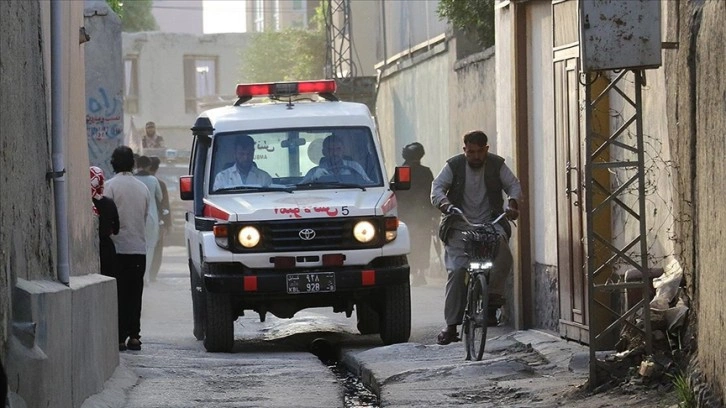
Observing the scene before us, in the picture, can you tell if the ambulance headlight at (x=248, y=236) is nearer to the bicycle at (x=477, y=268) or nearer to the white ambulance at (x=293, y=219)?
the white ambulance at (x=293, y=219)

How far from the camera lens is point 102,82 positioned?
1543 cm

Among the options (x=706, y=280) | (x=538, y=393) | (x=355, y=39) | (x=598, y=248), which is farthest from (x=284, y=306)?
(x=355, y=39)

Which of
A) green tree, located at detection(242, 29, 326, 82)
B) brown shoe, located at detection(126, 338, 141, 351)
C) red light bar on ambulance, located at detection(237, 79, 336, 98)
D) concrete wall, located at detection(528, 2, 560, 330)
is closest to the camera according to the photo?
concrete wall, located at detection(528, 2, 560, 330)

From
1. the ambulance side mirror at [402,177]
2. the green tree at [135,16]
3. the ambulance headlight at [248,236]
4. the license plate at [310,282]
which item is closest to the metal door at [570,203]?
the ambulance side mirror at [402,177]

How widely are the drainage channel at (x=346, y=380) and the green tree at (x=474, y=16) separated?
6.94m

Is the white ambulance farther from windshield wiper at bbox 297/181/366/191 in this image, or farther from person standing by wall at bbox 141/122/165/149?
person standing by wall at bbox 141/122/165/149

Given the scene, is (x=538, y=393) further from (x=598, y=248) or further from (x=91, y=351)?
(x=91, y=351)

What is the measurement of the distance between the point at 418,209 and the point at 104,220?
8.26 m

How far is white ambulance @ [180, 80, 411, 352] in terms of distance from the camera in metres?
12.6

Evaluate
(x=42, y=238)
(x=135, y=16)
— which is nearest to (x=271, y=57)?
(x=135, y=16)

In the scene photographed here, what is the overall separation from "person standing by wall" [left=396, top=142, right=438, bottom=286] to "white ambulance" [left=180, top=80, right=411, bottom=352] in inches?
236

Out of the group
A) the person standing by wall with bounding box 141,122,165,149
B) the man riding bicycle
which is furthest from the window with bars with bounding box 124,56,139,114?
the man riding bicycle

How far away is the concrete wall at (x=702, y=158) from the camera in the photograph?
310 inches

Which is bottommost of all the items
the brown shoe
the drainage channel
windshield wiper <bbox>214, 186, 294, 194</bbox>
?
the drainage channel
